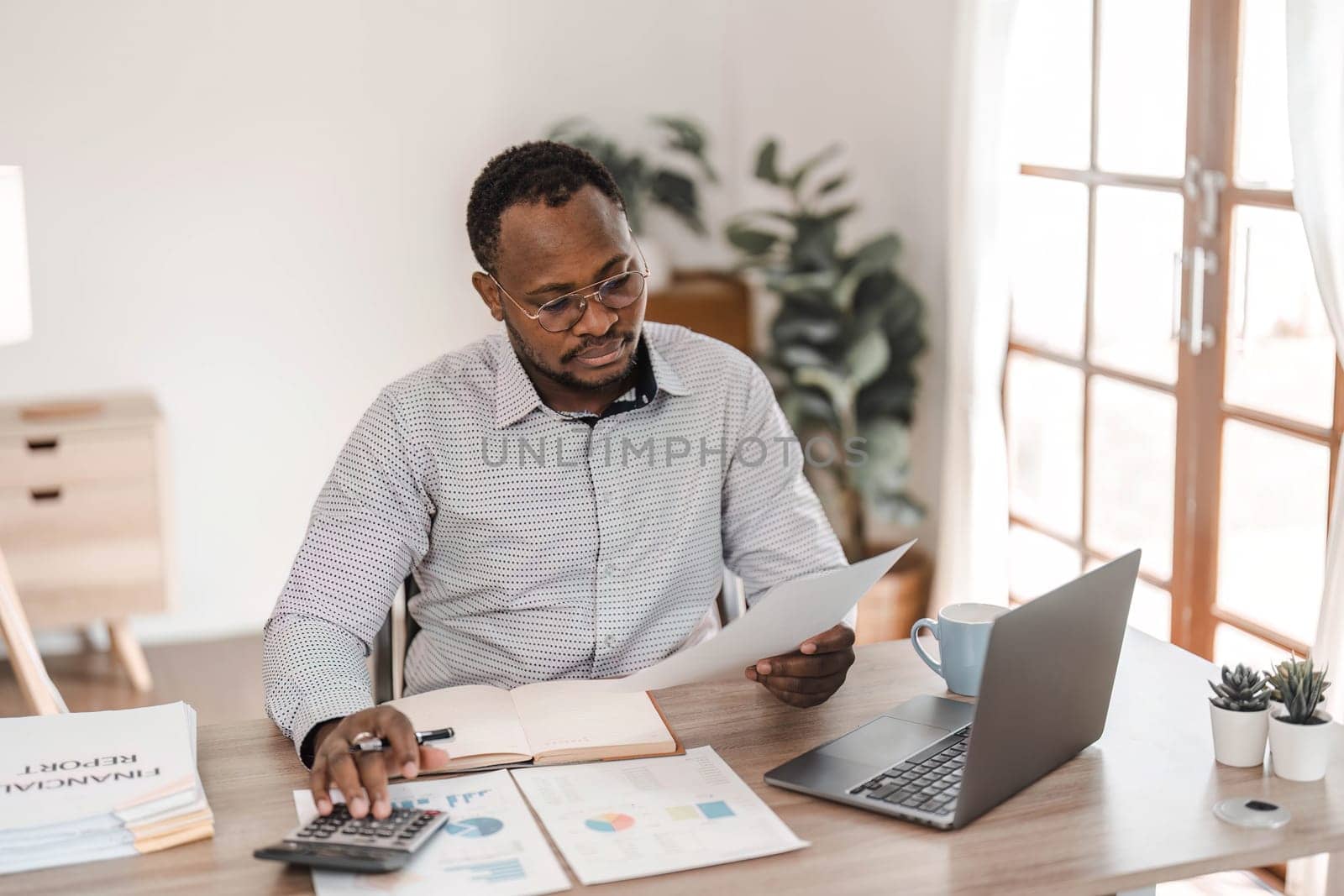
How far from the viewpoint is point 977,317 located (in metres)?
3.46

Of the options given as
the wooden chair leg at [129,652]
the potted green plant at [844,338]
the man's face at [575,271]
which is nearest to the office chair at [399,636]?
the man's face at [575,271]

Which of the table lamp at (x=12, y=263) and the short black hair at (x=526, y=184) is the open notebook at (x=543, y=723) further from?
the table lamp at (x=12, y=263)

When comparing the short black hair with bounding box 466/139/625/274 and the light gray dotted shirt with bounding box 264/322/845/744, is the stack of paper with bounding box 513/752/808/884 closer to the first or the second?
the light gray dotted shirt with bounding box 264/322/845/744

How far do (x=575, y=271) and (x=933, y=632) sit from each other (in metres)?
0.62

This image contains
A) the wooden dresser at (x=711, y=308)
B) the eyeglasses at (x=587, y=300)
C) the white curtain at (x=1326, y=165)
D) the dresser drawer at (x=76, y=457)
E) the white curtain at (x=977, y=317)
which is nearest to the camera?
the eyeglasses at (x=587, y=300)

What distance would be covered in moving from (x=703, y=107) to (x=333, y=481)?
2900 mm

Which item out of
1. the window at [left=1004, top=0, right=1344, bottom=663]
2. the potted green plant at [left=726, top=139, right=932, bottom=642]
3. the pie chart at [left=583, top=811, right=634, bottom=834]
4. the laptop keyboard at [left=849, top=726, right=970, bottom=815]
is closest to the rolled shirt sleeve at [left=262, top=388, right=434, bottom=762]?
the pie chart at [left=583, top=811, right=634, bottom=834]

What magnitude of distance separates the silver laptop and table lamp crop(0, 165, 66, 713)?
5.96 ft

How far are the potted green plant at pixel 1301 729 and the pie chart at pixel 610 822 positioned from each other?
0.62m

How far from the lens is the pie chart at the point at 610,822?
1308 mm

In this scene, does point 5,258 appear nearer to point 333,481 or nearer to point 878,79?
point 333,481

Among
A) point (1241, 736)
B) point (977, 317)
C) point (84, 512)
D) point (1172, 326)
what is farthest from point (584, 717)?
point (84, 512)

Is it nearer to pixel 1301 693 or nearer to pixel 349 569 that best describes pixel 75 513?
pixel 349 569

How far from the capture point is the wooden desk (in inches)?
47.8
